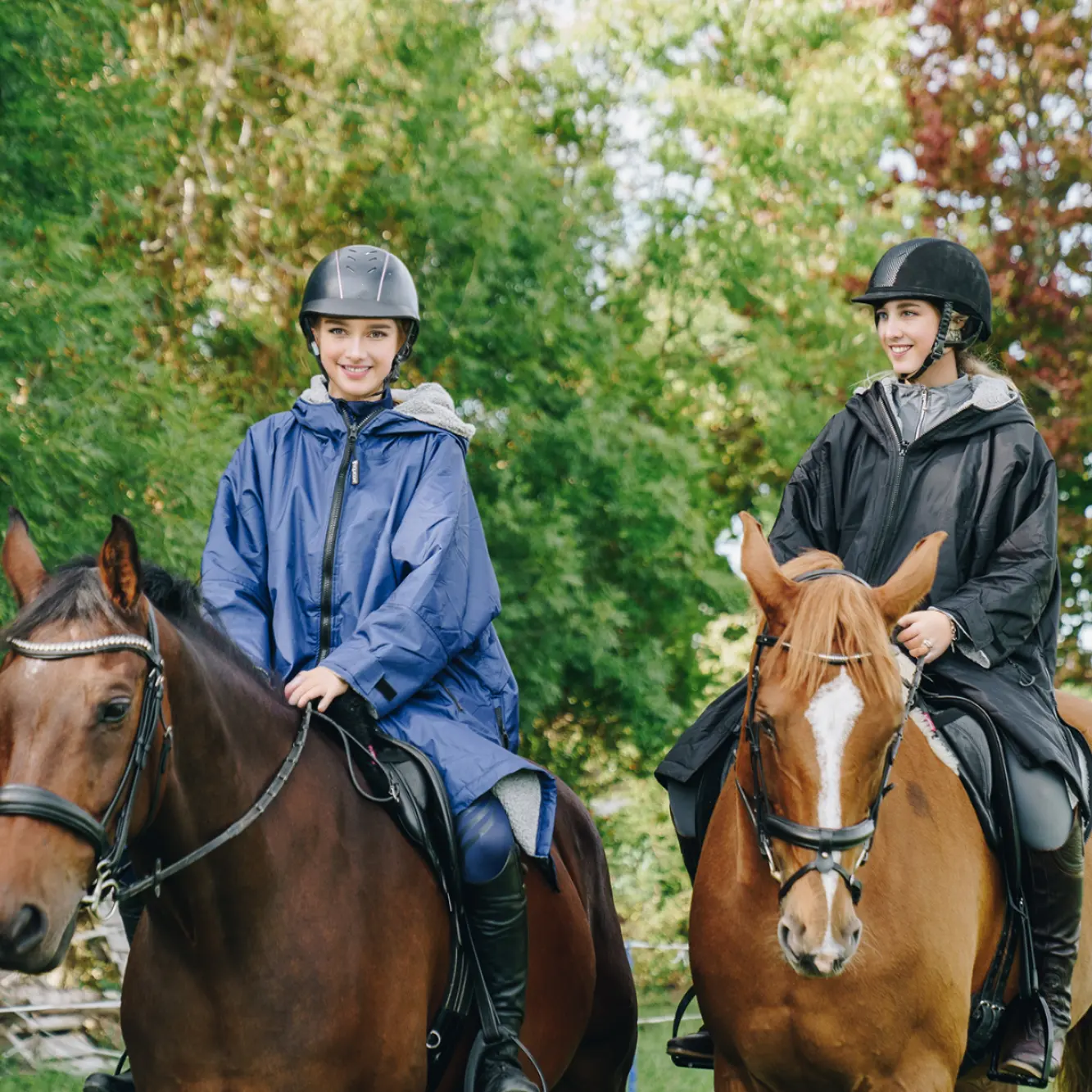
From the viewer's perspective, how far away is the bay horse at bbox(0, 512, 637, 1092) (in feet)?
10.5

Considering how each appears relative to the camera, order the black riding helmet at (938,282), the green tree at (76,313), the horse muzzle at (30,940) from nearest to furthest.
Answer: the horse muzzle at (30,940), the black riding helmet at (938,282), the green tree at (76,313)

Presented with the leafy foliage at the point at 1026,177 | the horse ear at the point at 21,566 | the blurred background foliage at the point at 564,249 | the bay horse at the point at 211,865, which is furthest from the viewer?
the leafy foliage at the point at 1026,177

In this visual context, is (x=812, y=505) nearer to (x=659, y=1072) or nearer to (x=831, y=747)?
(x=831, y=747)

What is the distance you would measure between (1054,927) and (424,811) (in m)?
2.10

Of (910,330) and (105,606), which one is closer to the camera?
(105,606)

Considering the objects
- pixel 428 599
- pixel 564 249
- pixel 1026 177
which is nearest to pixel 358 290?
pixel 428 599

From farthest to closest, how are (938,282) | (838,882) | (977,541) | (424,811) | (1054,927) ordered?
(938,282), (977,541), (1054,927), (424,811), (838,882)


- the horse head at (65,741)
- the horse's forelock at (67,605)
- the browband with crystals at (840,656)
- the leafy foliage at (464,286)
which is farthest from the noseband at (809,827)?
the leafy foliage at (464,286)

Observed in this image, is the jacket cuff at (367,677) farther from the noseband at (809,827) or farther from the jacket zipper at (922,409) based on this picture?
the jacket zipper at (922,409)

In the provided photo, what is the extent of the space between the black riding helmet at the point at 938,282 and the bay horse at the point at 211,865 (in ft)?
8.37

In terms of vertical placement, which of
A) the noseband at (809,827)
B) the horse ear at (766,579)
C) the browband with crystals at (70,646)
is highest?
the horse ear at (766,579)

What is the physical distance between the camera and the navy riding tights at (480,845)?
174 inches

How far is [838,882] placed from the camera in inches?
147

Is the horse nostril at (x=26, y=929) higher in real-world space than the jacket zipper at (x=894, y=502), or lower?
lower
